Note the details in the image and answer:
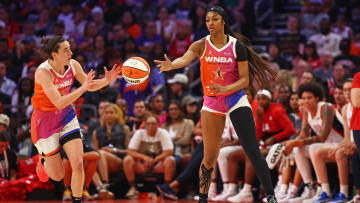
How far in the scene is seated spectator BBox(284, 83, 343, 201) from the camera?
826 centimetres

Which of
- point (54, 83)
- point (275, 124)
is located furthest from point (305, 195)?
point (54, 83)

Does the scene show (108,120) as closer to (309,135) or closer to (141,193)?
(141,193)

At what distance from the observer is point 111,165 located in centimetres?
985

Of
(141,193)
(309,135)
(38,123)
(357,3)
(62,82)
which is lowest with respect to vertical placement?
(141,193)

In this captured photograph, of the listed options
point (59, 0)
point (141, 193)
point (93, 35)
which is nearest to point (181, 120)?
point (141, 193)

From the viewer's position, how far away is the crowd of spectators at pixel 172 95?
863 centimetres

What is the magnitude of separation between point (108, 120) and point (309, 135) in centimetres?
343

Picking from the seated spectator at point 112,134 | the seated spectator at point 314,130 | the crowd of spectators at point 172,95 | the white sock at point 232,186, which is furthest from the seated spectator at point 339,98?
the seated spectator at point 112,134

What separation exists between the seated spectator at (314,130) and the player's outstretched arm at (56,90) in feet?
11.7

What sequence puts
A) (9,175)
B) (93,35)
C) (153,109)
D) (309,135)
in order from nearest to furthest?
(309,135), (9,175), (153,109), (93,35)

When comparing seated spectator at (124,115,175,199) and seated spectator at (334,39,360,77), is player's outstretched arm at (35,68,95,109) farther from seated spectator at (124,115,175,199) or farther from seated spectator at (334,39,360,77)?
seated spectator at (334,39,360,77)

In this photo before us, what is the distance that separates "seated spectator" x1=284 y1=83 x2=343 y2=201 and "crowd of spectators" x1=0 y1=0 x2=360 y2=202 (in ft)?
0.06

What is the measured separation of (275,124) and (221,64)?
3.25 m

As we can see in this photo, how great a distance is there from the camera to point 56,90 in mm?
6008
